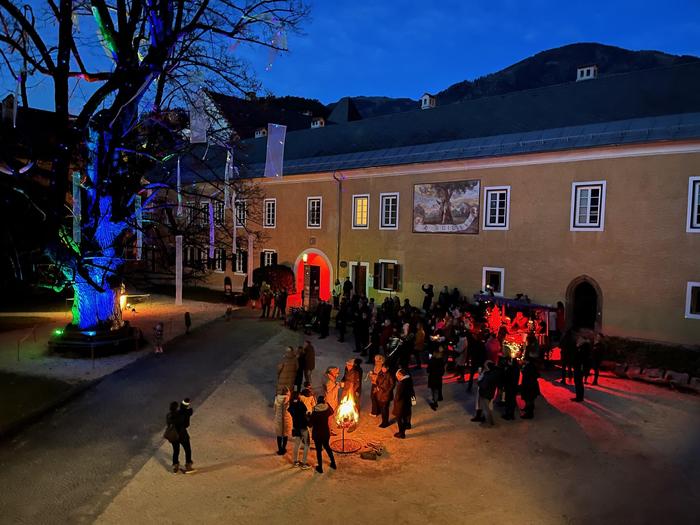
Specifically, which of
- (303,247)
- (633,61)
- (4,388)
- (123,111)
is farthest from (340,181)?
(633,61)

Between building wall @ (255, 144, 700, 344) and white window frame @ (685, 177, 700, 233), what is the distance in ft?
0.53

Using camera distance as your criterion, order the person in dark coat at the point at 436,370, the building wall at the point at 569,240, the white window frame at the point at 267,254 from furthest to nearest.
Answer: the white window frame at the point at 267,254 < the building wall at the point at 569,240 < the person in dark coat at the point at 436,370

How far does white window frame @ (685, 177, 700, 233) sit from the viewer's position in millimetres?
17266

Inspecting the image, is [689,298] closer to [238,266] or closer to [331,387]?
[331,387]

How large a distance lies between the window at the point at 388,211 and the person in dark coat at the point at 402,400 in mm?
15521

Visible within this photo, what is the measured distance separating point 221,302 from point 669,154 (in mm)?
22930

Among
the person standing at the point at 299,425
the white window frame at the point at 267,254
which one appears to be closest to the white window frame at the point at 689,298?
the person standing at the point at 299,425

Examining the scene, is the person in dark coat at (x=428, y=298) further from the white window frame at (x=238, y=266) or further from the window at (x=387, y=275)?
the white window frame at (x=238, y=266)

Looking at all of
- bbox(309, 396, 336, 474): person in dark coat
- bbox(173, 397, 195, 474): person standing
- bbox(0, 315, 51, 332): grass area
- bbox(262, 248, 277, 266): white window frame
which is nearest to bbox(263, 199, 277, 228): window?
bbox(262, 248, 277, 266): white window frame

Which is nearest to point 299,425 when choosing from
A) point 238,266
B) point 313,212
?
point 313,212

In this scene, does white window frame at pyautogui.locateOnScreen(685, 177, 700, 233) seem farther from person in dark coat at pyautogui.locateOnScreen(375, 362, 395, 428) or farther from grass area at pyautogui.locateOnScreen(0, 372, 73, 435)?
grass area at pyautogui.locateOnScreen(0, 372, 73, 435)

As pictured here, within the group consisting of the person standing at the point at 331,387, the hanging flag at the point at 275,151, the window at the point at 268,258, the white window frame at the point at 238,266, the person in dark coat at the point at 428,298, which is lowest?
the person standing at the point at 331,387

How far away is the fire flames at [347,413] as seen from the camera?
34.4ft

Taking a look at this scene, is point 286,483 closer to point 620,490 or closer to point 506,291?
point 620,490
